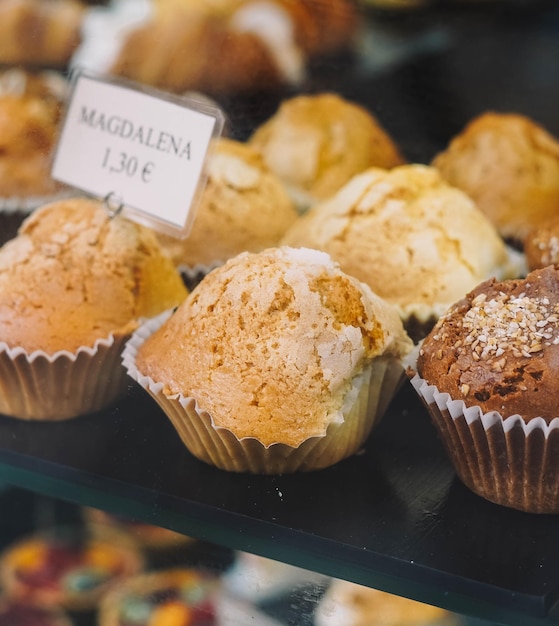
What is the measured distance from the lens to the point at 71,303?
151 centimetres

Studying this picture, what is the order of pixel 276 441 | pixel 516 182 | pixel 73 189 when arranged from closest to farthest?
pixel 276 441 → pixel 73 189 → pixel 516 182

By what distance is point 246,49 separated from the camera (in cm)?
181

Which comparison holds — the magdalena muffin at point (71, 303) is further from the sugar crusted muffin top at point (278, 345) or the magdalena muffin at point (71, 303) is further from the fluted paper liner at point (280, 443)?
the sugar crusted muffin top at point (278, 345)

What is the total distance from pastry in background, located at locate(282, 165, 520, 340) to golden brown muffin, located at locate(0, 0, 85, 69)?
1.79 ft

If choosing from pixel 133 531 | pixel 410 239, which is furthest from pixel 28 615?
pixel 410 239

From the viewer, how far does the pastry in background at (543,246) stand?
61.6 inches

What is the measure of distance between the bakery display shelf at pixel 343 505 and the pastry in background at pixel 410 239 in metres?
0.25

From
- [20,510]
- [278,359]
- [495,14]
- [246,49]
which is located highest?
[495,14]

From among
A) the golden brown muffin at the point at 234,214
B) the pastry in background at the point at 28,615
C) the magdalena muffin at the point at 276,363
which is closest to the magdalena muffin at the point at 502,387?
the magdalena muffin at the point at 276,363

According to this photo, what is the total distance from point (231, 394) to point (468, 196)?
0.92 metres

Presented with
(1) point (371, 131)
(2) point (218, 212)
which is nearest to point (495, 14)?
(1) point (371, 131)

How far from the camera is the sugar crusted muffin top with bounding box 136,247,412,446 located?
127 centimetres

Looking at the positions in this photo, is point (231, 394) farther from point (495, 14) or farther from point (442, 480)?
point (495, 14)

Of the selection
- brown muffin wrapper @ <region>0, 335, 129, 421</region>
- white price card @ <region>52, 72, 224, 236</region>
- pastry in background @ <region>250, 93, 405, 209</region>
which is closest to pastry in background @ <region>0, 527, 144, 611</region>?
brown muffin wrapper @ <region>0, 335, 129, 421</region>
